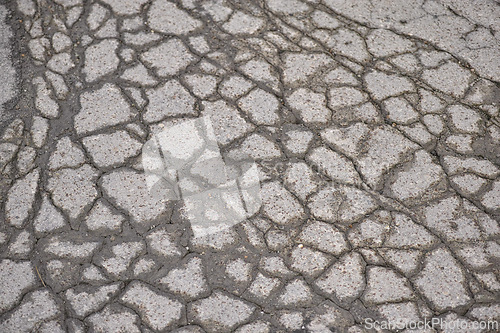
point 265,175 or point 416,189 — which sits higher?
point 416,189

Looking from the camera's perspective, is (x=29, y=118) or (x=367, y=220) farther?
(x=29, y=118)

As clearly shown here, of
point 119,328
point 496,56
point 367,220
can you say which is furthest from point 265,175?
point 496,56

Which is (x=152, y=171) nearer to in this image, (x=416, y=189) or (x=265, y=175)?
(x=265, y=175)

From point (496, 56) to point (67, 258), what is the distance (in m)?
3.03

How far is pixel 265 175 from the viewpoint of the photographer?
9.34 feet

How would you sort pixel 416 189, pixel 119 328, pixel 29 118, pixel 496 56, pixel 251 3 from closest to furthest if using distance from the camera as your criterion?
pixel 119 328, pixel 416 189, pixel 29 118, pixel 496 56, pixel 251 3

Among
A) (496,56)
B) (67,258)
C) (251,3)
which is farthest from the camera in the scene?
(251,3)

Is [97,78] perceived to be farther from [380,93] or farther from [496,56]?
[496,56]

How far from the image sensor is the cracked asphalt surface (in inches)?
95.3

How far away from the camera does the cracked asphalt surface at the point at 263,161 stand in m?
2.42

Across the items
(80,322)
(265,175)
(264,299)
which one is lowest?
(80,322)

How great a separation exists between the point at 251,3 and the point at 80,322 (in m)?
2.53

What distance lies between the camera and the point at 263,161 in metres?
2.90

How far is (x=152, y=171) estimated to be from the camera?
2.85m
